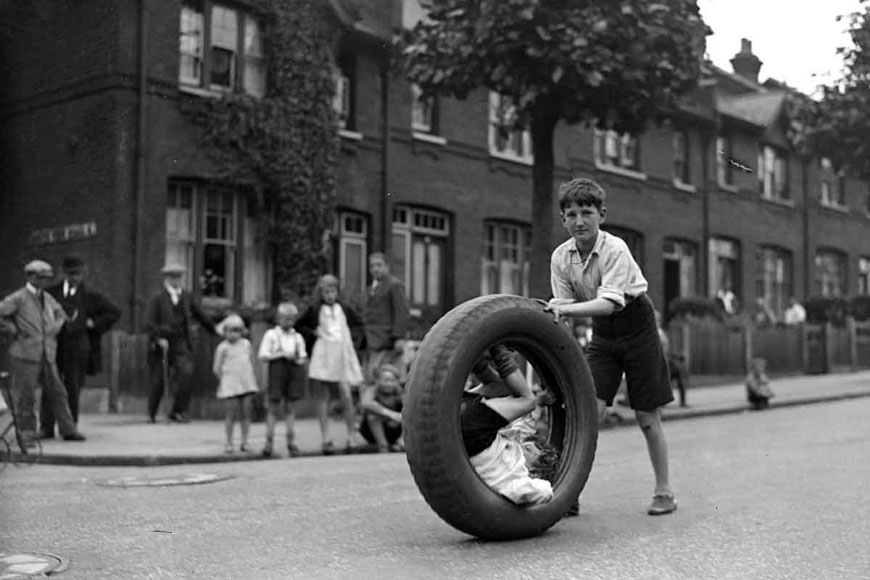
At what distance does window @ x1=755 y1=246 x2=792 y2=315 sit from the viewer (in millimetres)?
34125

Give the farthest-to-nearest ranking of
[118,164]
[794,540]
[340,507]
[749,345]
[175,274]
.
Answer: [749,345]
[118,164]
[175,274]
[340,507]
[794,540]

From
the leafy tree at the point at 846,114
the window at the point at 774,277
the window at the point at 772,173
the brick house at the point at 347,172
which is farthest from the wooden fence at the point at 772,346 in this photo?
the window at the point at 772,173

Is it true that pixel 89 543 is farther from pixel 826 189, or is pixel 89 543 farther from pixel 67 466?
pixel 826 189

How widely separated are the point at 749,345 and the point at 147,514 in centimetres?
2078

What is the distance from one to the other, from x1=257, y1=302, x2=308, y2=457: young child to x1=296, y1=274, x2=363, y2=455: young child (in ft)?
0.64

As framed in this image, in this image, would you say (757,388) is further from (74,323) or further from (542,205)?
(74,323)

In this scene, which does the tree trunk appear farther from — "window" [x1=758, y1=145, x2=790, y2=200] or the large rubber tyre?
"window" [x1=758, y1=145, x2=790, y2=200]

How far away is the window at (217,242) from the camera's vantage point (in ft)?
60.6

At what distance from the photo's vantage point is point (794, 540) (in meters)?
5.22

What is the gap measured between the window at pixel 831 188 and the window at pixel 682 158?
798 cm

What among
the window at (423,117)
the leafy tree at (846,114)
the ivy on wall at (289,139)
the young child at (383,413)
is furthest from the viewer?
the window at (423,117)

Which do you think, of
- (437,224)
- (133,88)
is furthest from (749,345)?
(133,88)

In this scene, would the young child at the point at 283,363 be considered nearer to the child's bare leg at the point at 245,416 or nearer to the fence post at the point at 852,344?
the child's bare leg at the point at 245,416

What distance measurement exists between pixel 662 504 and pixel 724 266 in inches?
1092
